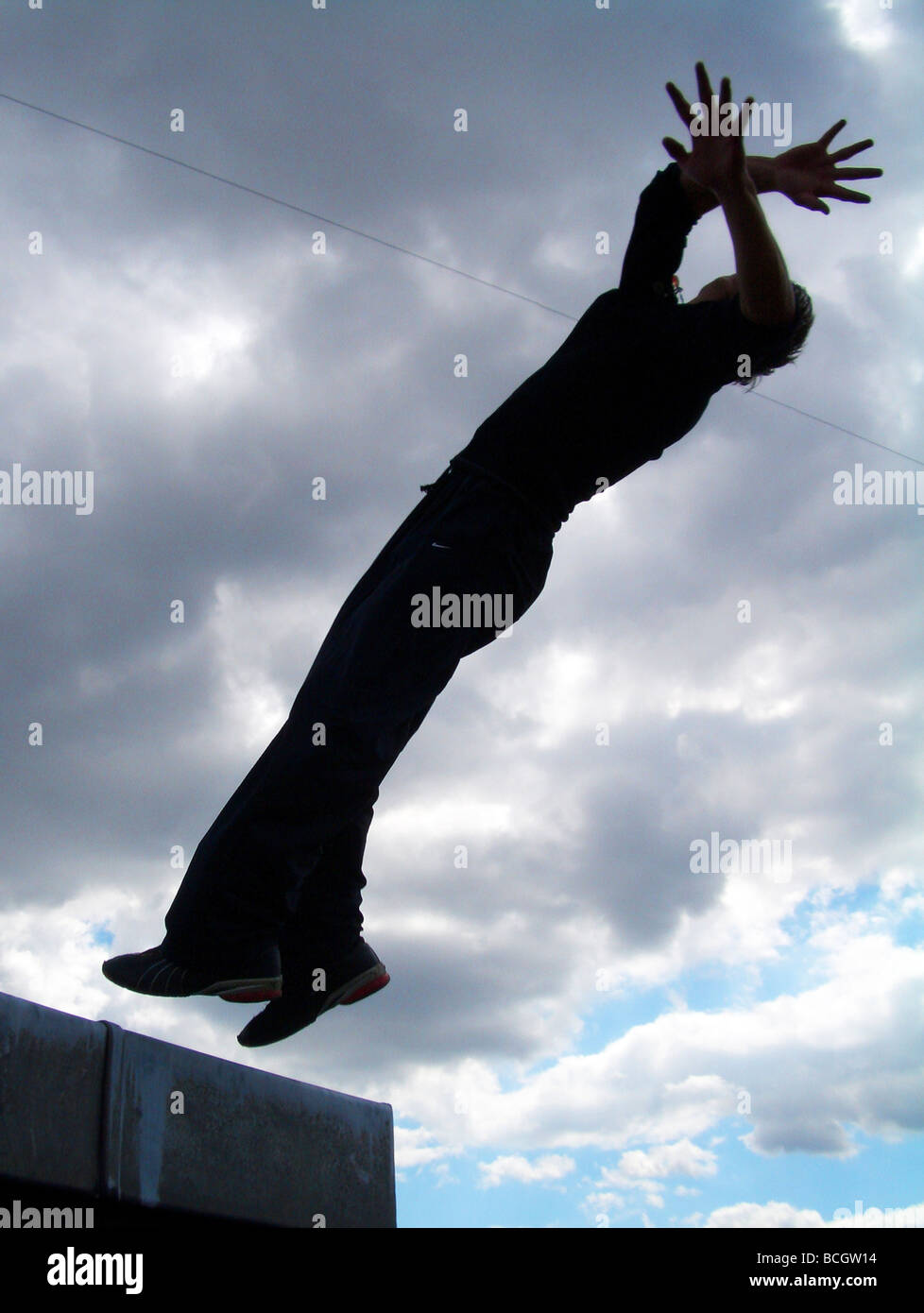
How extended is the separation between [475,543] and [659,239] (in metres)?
1.18

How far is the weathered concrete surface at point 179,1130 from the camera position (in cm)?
324

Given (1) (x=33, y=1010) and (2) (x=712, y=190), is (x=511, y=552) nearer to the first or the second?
(2) (x=712, y=190)

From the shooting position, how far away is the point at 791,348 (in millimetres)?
3883

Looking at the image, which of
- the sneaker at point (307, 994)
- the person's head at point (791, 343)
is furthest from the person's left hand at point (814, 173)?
the sneaker at point (307, 994)

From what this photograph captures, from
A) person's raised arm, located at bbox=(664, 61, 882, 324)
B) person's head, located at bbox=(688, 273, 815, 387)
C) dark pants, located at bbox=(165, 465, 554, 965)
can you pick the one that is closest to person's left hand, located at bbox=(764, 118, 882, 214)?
person's raised arm, located at bbox=(664, 61, 882, 324)

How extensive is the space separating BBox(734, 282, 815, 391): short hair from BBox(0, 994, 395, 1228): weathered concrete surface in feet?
9.54

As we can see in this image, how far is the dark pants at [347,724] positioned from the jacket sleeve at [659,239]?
33.6 inches

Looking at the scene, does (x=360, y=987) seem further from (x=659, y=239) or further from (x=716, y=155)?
(x=716, y=155)

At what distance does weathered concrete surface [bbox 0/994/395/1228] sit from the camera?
10.6ft

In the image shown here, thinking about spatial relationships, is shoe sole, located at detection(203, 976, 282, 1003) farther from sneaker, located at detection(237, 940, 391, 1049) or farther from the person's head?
the person's head
